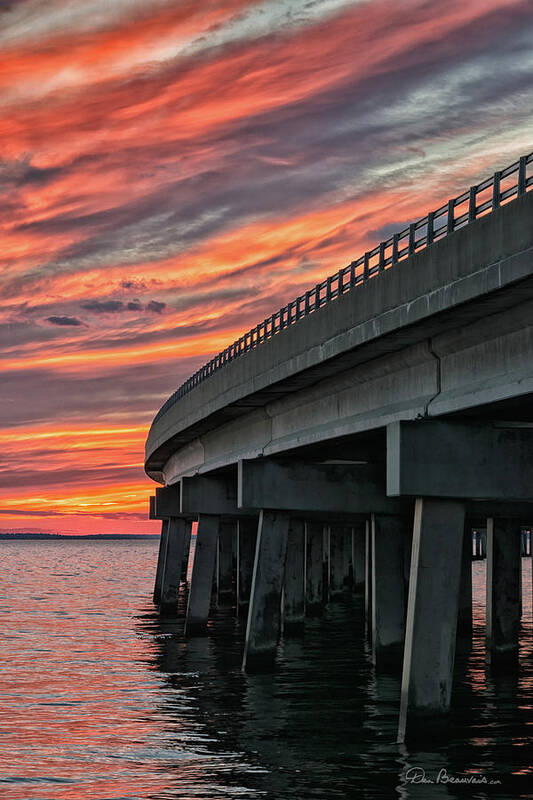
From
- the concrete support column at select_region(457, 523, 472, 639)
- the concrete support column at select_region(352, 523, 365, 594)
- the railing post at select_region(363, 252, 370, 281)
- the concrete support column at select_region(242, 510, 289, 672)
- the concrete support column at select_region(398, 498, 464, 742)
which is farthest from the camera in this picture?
the concrete support column at select_region(352, 523, 365, 594)

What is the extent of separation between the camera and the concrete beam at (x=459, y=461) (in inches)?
992

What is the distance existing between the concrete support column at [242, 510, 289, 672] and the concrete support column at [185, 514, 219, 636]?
13243 millimetres

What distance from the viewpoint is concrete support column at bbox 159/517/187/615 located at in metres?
68.6

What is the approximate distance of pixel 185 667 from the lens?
41.9 m

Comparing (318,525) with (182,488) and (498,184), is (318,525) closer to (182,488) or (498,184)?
(182,488)

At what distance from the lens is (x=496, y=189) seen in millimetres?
23156

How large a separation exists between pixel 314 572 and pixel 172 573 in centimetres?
818

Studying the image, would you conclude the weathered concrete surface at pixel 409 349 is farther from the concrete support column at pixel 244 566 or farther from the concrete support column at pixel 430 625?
the concrete support column at pixel 244 566

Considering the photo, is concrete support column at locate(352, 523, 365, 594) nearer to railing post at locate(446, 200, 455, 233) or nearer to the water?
the water

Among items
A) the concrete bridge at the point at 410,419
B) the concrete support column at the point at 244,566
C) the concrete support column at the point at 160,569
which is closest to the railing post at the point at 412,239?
the concrete bridge at the point at 410,419

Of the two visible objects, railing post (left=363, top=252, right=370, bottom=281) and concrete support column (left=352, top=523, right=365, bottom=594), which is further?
concrete support column (left=352, top=523, right=365, bottom=594)

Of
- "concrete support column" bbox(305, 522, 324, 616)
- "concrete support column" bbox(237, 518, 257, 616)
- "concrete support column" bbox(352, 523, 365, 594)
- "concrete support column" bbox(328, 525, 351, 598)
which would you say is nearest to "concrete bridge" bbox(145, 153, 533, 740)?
"concrete support column" bbox(237, 518, 257, 616)

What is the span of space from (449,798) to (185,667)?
21.3 m

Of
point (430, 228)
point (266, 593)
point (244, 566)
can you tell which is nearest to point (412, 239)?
point (430, 228)
